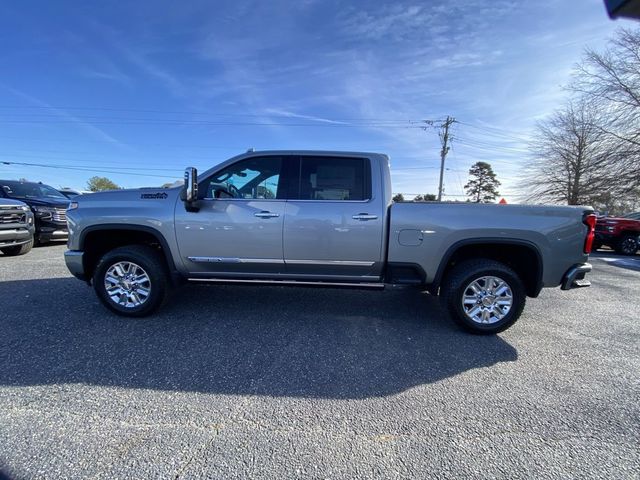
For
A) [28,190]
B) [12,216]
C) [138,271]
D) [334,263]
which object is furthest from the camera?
[28,190]

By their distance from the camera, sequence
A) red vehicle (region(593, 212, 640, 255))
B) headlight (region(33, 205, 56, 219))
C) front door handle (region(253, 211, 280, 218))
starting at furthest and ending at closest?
red vehicle (region(593, 212, 640, 255)) → headlight (region(33, 205, 56, 219)) → front door handle (region(253, 211, 280, 218))

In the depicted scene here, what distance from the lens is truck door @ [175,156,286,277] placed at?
374 cm

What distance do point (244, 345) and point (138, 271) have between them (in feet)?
5.46

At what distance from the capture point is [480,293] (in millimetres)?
3607

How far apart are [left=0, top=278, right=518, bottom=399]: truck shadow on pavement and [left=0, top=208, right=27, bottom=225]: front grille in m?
3.46

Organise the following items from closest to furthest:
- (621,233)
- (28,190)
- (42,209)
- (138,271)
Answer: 1. (138,271)
2. (42,209)
3. (28,190)
4. (621,233)

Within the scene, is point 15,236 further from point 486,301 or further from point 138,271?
point 486,301

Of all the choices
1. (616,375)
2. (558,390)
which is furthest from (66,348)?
(616,375)

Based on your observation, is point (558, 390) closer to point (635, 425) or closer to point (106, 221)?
point (635, 425)

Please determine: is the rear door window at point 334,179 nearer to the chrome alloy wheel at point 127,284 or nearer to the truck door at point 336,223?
the truck door at point 336,223

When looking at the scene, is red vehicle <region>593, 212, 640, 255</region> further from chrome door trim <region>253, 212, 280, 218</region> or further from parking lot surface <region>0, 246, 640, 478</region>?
chrome door trim <region>253, 212, 280, 218</region>

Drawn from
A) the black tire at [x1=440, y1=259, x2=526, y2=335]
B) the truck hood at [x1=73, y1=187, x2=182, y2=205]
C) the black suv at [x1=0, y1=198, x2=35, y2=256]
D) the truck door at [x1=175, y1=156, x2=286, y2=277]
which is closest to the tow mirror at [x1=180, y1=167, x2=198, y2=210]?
the truck door at [x1=175, y1=156, x2=286, y2=277]

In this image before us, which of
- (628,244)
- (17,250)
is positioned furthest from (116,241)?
(628,244)

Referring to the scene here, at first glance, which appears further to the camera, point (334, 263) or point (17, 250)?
point (17, 250)
